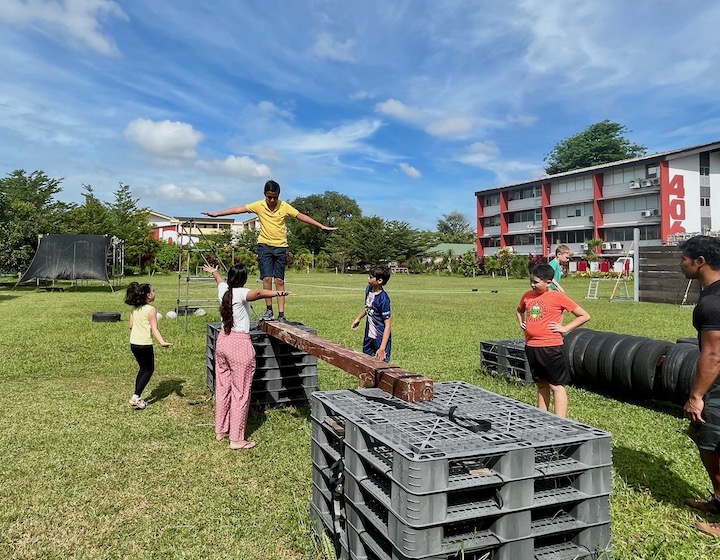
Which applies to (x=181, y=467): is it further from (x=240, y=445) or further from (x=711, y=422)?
(x=711, y=422)

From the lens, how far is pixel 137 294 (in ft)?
22.9

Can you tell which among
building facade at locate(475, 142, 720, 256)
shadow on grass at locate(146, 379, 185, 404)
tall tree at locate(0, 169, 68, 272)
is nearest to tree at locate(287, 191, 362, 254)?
building facade at locate(475, 142, 720, 256)

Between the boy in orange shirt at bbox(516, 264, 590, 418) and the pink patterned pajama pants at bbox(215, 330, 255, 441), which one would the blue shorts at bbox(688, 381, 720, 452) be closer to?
the boy in orange shirt at bbox(516, 264, 590, 418)

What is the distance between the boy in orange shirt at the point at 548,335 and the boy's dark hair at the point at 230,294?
3.02m

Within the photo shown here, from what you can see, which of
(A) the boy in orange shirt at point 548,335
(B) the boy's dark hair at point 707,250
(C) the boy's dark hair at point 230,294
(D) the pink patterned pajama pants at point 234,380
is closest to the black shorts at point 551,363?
(A) the boy in orange shirt at point 548,335

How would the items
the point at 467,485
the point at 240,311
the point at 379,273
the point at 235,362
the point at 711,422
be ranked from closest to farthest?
the point at 467,485 < the point at 711,422 < the point at 235,362 < the point at 240,311 < the point at 379,273

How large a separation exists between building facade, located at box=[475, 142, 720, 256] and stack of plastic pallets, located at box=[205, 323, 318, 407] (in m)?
39.3

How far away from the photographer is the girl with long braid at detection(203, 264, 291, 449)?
17.7 feet

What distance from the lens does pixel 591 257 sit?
49125mm

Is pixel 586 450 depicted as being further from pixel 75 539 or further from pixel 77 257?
pixel 77 257

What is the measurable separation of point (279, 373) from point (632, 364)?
4.43m

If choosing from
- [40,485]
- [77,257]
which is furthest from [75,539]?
[77,257]

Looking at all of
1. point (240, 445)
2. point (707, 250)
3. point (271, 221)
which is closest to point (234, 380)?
point (240, 445)

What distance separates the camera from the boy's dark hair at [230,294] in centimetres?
550
